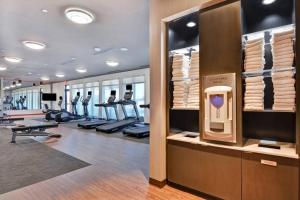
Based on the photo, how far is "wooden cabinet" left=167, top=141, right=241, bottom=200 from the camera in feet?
7.38

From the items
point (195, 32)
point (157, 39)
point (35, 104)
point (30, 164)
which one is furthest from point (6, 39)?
point (35, 104)

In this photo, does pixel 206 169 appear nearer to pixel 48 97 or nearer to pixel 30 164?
pixel 30 164

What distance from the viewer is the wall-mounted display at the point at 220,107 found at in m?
2.27

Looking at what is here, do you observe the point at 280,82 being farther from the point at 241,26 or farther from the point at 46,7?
the point at 46,7

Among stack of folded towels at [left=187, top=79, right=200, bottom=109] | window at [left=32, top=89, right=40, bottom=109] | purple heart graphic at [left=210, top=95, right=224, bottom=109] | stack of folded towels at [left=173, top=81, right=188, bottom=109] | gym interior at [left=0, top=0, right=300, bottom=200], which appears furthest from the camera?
window at [left=32, top=89, right=40, bottom=109]

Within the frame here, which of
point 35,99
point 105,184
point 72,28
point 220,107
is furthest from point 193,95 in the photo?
point 35,99

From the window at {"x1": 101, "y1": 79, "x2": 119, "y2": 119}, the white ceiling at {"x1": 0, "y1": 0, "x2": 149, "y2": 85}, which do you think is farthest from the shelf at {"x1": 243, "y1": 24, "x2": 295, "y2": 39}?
the window at {"x1": 101, "y1": 79, "x2": 119, "y2": 119}

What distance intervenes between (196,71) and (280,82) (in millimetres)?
1091

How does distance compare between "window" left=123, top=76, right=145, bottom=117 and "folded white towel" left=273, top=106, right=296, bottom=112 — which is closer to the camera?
"folded white towel" left=273, top=106, right=296, bottom=112

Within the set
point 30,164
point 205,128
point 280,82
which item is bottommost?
point 30,164

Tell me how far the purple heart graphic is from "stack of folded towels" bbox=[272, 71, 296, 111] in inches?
22.9

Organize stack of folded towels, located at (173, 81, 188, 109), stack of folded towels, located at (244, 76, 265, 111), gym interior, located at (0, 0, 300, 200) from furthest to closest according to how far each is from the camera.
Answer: stack of folded towels, located at (173, 81, 188, 109), stack of folded towels, located at (244, 76, 265, 111), gym interior, located at (0, 0, 300, 200)

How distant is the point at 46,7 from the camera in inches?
139

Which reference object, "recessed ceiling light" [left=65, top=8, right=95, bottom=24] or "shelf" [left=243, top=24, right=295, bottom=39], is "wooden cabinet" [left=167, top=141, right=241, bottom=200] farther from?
"recessed ceiling light" [left=65, top=8, right=95, bottom=24]
